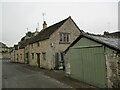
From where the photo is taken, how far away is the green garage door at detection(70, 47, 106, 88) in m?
8.57

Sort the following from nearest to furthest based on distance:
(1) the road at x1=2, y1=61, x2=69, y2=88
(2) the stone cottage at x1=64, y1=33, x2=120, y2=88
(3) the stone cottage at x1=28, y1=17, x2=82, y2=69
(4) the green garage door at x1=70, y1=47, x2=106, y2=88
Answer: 1. (2) the stone cottage at x1=64, y1=33, x2=120, y2=88
2. (4) the green garage door at x1=70, y1=47, x2=106, y2=88
3. (1) the road at x1=2, y1=61, x2=69, y2=88
4. (3) the stone cottage at x1=28, y1=17, x2=82, y2=69

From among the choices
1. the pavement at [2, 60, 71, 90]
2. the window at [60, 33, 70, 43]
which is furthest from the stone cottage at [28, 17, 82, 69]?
the pavement at [2, 60, 71, 90]

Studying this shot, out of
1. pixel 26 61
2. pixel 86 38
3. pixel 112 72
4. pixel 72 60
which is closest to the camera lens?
pixel 112 72

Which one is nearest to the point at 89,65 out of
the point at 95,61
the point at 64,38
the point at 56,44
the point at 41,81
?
the point at 95,61

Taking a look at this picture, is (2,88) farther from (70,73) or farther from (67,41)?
(67,41)

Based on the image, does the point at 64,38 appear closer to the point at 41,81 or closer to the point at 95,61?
the point at 41,81

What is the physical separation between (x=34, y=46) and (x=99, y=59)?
658 inches

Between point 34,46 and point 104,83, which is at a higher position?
point 34,46

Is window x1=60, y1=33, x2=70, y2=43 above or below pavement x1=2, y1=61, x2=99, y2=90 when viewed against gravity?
above

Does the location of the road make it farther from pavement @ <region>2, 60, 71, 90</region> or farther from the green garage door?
the green garage door

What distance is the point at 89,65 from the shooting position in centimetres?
964

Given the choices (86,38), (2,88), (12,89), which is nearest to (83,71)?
(86,38)

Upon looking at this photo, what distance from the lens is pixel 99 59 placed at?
28.7 feet

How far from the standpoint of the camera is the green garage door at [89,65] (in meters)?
8.57
